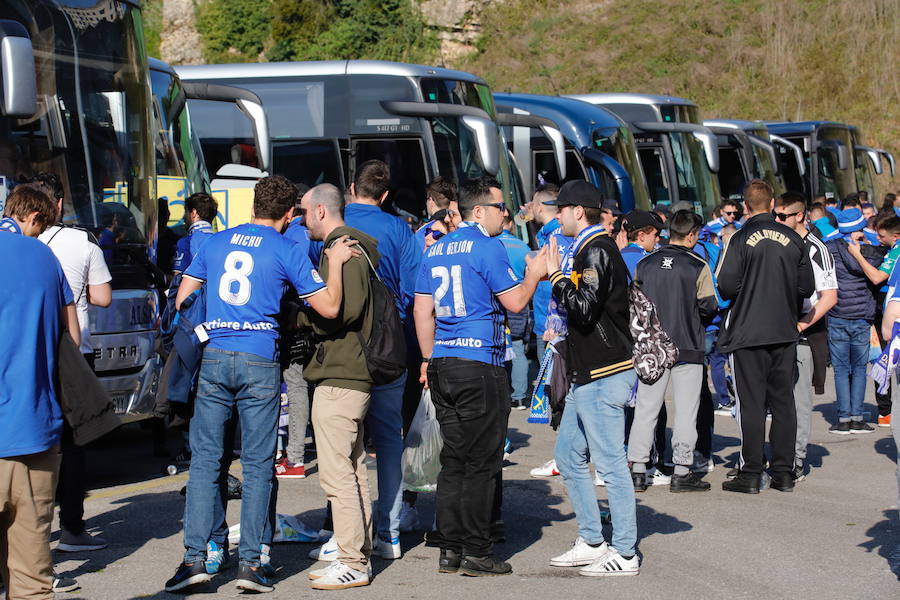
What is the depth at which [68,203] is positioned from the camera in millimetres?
8758

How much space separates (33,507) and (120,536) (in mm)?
2639

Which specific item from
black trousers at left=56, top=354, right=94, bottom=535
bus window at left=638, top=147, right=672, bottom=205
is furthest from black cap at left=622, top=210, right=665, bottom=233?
bus window at left=638, top=147, right=672, bottom=205

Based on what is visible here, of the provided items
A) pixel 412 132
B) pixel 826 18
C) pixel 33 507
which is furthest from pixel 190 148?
pixel 826 18

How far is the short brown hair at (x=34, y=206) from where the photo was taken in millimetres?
5590

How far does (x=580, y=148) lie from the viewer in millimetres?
19828

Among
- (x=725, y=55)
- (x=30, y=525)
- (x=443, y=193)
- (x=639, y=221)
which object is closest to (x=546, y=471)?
(x=639, y=221)

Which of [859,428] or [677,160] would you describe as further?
[677,160]

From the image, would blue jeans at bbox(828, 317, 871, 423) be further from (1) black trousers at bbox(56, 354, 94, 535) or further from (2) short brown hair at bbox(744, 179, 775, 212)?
(1) black trousers at bbox(56, 354, 94, 535)

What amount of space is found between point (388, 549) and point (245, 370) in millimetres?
1480

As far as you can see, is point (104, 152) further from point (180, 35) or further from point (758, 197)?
point (180, 35)

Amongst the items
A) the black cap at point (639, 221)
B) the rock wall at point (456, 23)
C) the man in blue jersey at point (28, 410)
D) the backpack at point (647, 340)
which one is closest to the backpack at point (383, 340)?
the backpack at point (647, 340)

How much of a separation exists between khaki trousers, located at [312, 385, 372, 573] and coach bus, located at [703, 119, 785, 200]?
64.5 ft

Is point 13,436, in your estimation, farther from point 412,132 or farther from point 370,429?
point 412,132

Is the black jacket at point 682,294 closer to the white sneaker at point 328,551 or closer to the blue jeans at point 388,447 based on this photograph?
the blue jeans at point 388,447
